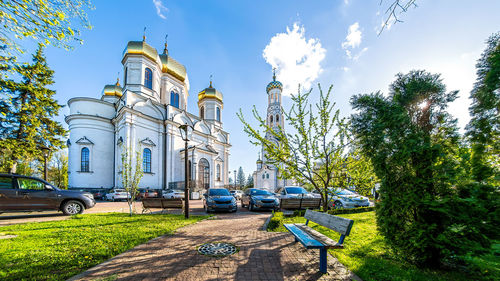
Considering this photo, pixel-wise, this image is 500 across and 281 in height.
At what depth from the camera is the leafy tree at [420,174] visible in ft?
9.90

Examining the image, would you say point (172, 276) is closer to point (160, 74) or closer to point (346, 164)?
point (346, 164)

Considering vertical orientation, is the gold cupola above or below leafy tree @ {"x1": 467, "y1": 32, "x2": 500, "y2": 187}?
above

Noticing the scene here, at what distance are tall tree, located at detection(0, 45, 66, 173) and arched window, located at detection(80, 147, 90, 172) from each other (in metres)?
3.65

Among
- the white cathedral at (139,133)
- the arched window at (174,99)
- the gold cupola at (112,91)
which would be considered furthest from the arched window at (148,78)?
the gold cupola at (112,91)

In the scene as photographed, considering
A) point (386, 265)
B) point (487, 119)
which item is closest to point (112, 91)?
point (386, 265)

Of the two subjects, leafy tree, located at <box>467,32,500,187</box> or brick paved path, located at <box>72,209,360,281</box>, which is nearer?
leafy tree, located at <box>467,32,500,187</box>

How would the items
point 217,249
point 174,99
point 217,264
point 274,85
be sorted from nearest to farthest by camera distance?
point 217,264, point 217,249, point 174,99, point 274,85

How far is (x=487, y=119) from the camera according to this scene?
3035 millimetres

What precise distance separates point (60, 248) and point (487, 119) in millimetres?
8209

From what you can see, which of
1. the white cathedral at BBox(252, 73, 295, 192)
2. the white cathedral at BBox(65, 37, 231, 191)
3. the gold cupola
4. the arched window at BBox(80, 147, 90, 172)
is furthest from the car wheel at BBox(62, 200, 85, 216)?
the white cathedral at BBox(252, 73, 295, 192)

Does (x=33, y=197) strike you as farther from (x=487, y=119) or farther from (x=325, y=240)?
(x=487, y=119)

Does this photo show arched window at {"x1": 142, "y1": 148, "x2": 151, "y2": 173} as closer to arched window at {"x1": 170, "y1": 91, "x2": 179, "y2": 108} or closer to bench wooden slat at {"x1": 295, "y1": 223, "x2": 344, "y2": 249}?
arched window at {"x1": 170, "y1": 91, "x2": 179, "y2": 108}

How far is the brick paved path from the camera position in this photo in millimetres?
3188

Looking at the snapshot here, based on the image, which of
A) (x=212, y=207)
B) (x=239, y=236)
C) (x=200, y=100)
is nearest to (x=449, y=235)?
(x=239, y=236)
